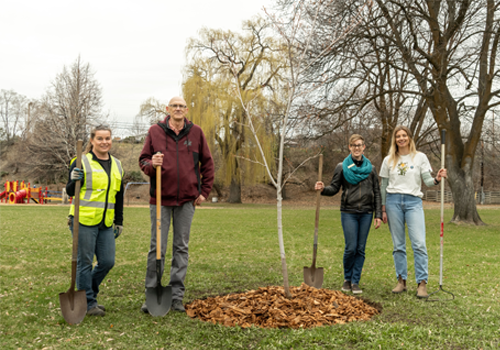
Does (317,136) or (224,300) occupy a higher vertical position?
(317,136)

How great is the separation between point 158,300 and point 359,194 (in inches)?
109

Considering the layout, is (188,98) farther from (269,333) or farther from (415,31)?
(269,333)

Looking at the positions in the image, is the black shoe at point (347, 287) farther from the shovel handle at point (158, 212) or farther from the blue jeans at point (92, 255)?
the blue jeans at point (92, 255)

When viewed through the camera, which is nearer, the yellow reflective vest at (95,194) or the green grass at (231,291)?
the green grass at (231,291)

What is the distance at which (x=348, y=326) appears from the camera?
372 centimetres

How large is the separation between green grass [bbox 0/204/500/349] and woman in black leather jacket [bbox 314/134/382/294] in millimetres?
371

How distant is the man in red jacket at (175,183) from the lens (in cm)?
438

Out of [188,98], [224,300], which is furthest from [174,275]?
[188,98]

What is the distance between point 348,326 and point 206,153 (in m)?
2.38

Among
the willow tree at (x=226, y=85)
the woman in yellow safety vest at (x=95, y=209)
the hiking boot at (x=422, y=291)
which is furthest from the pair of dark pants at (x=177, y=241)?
the willow tree at (x=226, y=85)

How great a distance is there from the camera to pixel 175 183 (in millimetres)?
4395

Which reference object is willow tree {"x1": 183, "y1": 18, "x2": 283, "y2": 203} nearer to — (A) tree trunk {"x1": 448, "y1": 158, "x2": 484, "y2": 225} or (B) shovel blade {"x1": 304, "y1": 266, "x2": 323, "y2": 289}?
(A) tree trunk {"x1": 448, "y1": 158, "x2": 484, "y2": 225}

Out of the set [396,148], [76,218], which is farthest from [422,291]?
[76,218]

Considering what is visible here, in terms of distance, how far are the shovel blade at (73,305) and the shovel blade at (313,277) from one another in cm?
259
